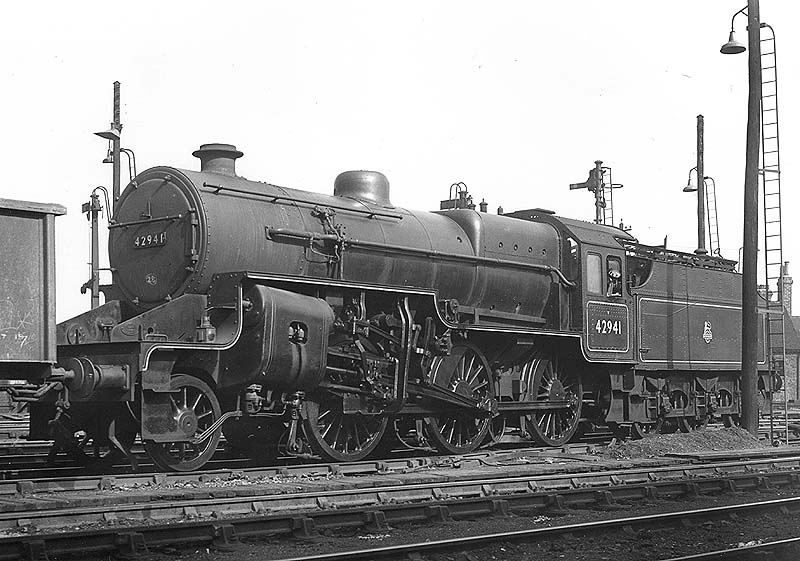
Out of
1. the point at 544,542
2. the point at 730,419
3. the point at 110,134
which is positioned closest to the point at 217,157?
the point at 544,542

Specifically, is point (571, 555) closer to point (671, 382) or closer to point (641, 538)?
point (641, 538)

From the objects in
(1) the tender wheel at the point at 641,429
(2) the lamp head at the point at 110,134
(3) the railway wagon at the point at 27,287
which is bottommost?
(1) the tender wheel at the point at 641,429

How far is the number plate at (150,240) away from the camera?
1231cm

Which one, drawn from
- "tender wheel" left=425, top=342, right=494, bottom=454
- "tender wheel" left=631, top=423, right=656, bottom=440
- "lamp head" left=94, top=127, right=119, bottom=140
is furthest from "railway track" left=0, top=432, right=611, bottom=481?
"lamp head" left=94, top=127, right=119, bottom=140

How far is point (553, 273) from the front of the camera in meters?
16.3

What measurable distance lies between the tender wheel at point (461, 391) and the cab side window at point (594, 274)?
2.53 meters

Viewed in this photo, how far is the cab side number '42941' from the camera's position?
16.4 m

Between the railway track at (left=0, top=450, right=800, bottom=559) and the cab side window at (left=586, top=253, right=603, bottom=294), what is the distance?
4.63 meters

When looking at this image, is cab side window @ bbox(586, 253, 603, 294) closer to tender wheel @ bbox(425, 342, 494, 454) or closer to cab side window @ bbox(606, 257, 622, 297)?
cab side window @ bbox(606, 257, 622, 297)

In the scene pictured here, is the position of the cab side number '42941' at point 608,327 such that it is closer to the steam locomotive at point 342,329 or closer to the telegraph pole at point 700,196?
the steam locomotive at point 342,329

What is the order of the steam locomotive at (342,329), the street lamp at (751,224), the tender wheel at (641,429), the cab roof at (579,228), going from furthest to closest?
1. the tender wheel at (641,429)
2. the street lamp at (751,224)
3. the cab roof at (579,228)
4. the steam locomotive at (342,329)

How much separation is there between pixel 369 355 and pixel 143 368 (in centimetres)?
337

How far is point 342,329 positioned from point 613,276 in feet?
19.9

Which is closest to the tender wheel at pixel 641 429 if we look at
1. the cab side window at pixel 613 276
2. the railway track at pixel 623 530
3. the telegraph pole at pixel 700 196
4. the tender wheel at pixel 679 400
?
the tender wheel at pixel 679 400
